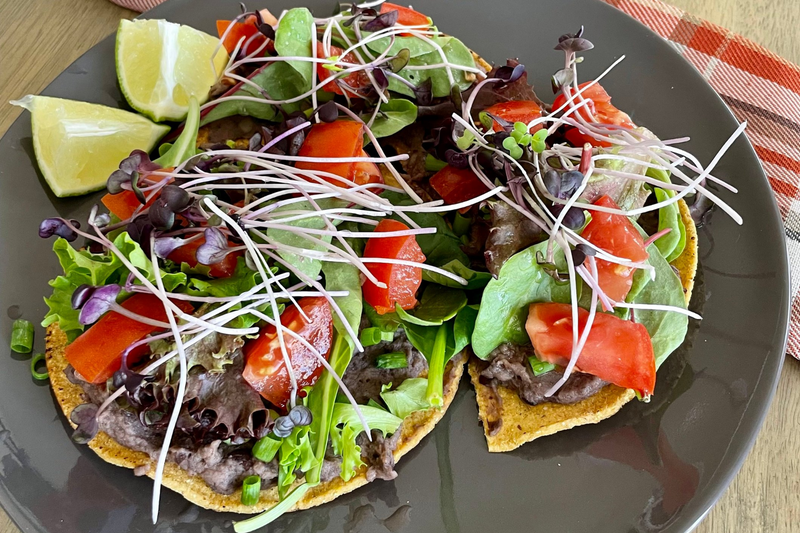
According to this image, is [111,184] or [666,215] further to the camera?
[666,215]

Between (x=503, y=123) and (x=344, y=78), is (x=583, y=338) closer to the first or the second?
(x=503, y=123)

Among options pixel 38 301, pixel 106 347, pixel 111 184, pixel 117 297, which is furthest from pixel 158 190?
pixel 38 301

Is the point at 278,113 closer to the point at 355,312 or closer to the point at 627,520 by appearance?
the point at 355,312

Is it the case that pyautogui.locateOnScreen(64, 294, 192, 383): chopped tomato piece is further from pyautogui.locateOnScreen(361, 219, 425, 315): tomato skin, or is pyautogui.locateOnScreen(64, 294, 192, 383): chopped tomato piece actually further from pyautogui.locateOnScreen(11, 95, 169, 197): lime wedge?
pyautogui.locateOnScreen(11, 95, 169, 197): lime wedge

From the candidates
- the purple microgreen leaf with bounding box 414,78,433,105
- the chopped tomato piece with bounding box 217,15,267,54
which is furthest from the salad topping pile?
the chopped tomato piece with bounding box 217,15,267,54

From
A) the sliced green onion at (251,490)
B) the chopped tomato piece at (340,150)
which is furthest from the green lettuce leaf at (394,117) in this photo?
the sliced green onion at (251,490)

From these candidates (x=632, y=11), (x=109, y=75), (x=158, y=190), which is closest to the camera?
(x=158, y=190)

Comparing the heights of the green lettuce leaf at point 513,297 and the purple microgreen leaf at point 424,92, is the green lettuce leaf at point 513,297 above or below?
below

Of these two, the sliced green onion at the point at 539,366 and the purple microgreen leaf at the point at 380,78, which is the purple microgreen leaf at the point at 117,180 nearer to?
the purple microgreen leaf at the point at 380,78
